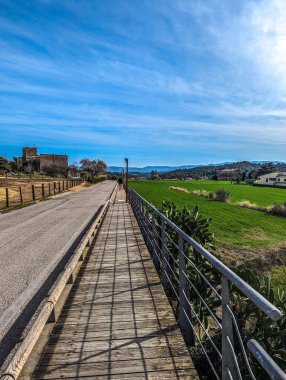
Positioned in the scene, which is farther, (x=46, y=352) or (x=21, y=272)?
(x=21, y=272)

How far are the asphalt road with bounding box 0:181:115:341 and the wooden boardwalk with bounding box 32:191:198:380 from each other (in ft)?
3.02

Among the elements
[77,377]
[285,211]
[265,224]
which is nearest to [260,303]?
[77,377]

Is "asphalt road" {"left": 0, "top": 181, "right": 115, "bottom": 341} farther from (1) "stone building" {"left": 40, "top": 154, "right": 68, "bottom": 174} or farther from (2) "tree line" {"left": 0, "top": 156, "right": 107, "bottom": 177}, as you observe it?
(1) "stone building" {"left": 40, "top": 154, "right": 68, "bottom": 174}

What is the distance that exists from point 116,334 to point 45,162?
114 metres

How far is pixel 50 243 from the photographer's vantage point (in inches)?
385

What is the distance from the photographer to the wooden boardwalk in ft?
9.61

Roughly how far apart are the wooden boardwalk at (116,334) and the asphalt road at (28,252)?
36.2 inches

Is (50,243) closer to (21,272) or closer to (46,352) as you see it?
(21,272)

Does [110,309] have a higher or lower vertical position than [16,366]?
lower

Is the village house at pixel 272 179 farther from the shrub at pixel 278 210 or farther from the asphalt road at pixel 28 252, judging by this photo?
the asphalt road at pixel 28 252

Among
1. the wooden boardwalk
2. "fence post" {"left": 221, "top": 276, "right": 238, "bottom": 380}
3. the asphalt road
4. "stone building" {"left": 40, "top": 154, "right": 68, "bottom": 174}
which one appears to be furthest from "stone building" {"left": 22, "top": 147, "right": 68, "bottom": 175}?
"fence post" {"left": 221, "top": 276, "right": 238, "bottom": 380}

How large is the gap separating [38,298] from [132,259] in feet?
8.08

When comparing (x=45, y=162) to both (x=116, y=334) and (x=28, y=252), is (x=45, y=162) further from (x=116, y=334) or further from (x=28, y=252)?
(x=116, y=334)

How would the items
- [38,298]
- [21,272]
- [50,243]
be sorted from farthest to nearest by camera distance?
[50,243], [21,272], [38,298]
